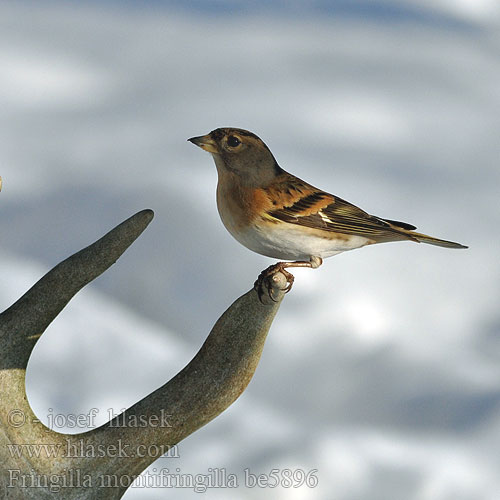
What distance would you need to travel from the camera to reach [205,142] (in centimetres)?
203

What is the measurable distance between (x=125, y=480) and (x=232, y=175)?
27.3 inches

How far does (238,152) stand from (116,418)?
63cm

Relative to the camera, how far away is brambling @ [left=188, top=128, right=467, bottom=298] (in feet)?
6.54

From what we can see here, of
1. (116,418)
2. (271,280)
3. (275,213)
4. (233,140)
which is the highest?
(233,140)

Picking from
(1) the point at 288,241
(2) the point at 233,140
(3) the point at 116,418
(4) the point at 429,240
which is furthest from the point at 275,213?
(3) the point at 116,418

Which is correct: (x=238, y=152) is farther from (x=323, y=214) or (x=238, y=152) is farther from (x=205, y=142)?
(x=323, y=214)

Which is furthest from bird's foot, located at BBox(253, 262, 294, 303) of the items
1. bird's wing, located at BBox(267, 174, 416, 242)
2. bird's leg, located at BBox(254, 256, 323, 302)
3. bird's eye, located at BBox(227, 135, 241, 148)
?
bird's eye, located at BBox(227, 135, 241, 148)

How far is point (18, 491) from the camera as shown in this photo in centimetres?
204

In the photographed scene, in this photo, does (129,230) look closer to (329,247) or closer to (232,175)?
(232,175)

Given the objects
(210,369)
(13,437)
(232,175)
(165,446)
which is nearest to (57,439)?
(13,437)

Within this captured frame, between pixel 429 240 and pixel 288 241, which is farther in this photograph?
pixel 429 240

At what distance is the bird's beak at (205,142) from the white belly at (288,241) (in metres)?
0.17

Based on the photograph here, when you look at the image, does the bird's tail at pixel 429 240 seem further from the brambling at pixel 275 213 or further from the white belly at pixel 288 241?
the white belly at pixel 288 241

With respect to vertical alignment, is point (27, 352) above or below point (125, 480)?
above
